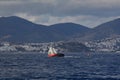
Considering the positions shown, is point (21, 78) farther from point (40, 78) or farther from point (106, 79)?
point (106, 79)

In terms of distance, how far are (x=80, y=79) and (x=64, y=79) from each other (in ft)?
12.9

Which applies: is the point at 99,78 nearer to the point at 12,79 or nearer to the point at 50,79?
the point at 50,79

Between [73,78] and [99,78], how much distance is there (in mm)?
6296

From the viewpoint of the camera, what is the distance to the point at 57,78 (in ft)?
383

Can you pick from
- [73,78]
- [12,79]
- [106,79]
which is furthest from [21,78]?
[106,79]

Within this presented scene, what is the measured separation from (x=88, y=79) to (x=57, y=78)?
751cm

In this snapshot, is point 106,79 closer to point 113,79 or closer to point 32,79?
point 113,79

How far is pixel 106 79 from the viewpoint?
114938 millimetres

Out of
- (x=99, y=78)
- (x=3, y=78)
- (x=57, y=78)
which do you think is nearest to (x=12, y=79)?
(x=3, y=78)

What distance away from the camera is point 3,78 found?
115m

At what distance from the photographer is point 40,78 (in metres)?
115

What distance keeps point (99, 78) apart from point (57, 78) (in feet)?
33.6

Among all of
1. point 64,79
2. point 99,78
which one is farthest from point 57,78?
point 99,78

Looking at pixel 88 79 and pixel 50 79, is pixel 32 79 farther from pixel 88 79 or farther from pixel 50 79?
pixel 88 79
